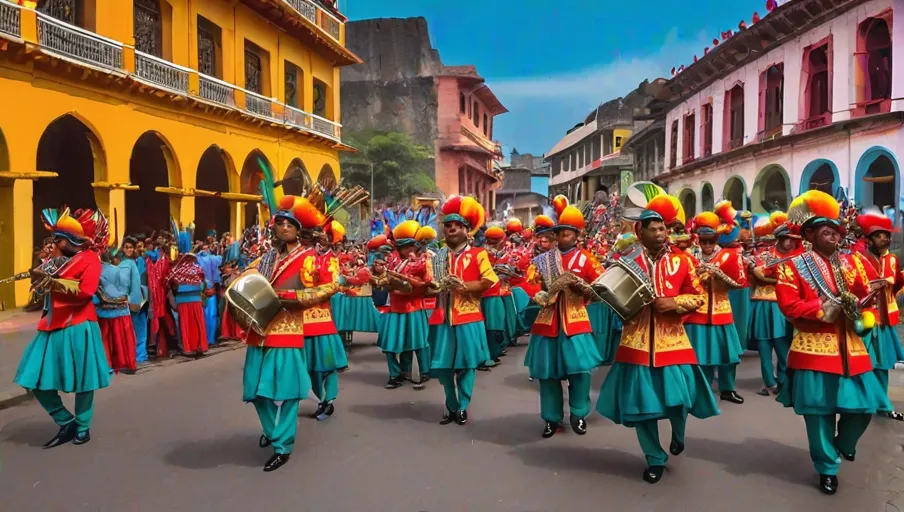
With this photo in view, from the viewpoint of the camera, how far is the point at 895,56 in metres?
16.1

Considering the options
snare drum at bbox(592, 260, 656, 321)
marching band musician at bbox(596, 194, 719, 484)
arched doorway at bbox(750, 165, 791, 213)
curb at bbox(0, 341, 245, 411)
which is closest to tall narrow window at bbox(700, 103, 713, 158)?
arched doorway at bbox(750, 165, 791, 213)

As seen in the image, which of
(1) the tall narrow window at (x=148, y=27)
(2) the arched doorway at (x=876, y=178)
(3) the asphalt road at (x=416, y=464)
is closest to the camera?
(3) the asphalt road at (x=416, y=464)

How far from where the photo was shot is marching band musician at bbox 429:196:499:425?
6.63m

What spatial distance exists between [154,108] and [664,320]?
1634cm

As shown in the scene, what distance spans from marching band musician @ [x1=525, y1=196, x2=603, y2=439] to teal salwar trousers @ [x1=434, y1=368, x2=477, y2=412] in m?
0.71

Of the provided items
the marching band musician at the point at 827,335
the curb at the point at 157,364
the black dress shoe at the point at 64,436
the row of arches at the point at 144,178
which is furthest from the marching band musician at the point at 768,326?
the row of arches at the point at 144,178

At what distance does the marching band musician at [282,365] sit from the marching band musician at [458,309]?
156cm

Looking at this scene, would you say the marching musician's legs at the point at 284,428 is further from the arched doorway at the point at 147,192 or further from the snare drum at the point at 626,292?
the arched doorway at the point at 147,192

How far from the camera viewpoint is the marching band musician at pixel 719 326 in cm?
752

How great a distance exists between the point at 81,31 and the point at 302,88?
11703 millimetres

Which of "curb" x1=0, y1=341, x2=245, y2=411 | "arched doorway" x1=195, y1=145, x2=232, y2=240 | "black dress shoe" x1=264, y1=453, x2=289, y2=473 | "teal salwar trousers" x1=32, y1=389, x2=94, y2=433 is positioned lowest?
"curb" x1=0, y1=341, x2=245, y2=411

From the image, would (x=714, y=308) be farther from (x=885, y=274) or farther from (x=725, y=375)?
(x=885, y=274)

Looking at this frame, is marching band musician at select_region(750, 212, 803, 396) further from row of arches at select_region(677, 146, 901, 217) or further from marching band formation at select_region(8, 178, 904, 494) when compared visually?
row of arches at select_region(677, 146, 901, 217)

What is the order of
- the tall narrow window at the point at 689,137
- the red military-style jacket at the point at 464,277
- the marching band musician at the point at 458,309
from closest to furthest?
the marching band musician at the point at 458,309, the red military-style jacket at the point at 464,277, the tall narrow window at the point at 689,137
